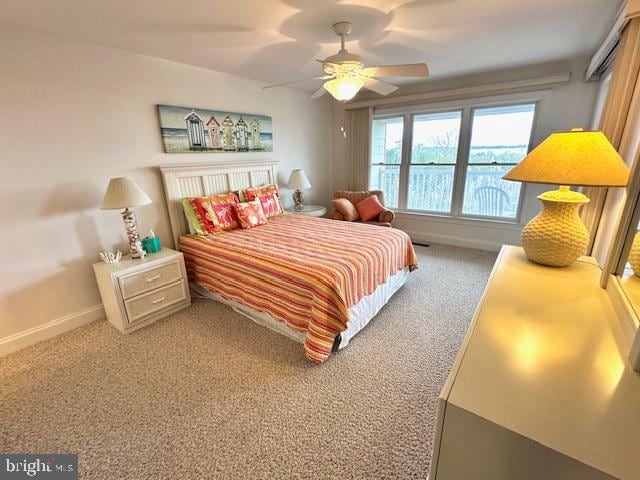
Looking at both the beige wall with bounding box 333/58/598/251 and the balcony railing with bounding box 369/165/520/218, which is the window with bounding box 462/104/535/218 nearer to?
the balcony railing with bounding box 369/165/520/218

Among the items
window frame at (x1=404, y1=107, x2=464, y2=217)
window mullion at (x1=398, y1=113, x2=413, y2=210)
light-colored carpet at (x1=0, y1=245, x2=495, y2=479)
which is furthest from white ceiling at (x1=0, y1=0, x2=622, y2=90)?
light-colored carpet at (x1=0, y1=245, x2=495, y2=479)

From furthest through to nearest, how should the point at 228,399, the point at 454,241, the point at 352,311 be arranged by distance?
the point at 454,241
the point at 352,311
the point at 228,399

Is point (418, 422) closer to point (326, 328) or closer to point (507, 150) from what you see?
point (326, 328)

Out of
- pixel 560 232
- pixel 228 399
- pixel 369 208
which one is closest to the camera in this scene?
pixel 560 232

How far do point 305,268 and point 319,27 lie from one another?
75.1 inches

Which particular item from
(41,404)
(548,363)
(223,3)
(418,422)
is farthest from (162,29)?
(418,422)

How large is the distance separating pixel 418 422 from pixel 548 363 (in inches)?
40.2

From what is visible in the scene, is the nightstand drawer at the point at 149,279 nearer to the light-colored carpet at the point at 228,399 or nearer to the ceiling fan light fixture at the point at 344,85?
the light-colored carpet at the point at 228,399

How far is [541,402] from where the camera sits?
2.30ft

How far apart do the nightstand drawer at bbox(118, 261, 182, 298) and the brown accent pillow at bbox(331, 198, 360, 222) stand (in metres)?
2.37

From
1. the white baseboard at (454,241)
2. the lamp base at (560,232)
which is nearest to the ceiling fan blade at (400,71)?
the lamp base at (560,232)

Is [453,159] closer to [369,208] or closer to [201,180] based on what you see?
[369,208]

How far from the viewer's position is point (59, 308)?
2486 mm

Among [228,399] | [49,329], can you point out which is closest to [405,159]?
[228,399]
